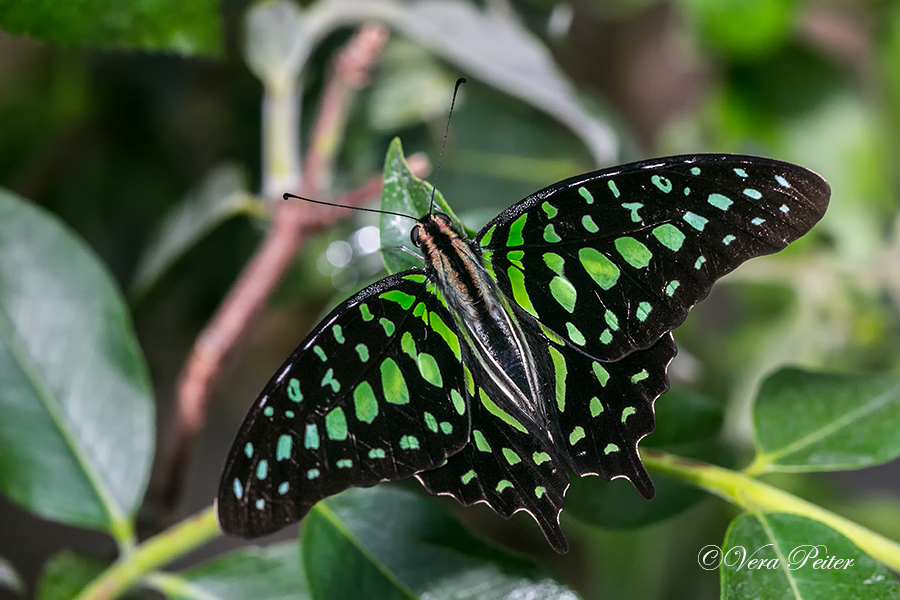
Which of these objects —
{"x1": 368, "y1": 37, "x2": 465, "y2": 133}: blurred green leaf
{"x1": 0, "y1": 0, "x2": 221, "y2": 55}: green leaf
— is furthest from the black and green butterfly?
{"x1": 368, "y1": 37, "x2": 465, "y2": 133}: blurred green leaf

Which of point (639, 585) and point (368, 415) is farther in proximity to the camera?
point (639, 585)

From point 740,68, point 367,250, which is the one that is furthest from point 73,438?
point 740,68

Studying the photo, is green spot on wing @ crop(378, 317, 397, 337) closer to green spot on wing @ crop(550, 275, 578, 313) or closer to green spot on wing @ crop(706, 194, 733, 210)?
green spot on wing @ crop(550, 275, 578, 313)

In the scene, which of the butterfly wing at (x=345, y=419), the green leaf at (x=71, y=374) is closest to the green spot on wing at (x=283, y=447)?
the butterfly wing at (x=345, y=419)

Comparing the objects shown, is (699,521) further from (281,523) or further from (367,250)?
(281,523)

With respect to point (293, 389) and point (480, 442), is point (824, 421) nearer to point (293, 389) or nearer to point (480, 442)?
point (480, 442)

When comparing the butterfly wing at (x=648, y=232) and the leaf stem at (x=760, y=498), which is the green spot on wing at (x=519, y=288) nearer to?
the butterfly wing at (x=648, y=232)
